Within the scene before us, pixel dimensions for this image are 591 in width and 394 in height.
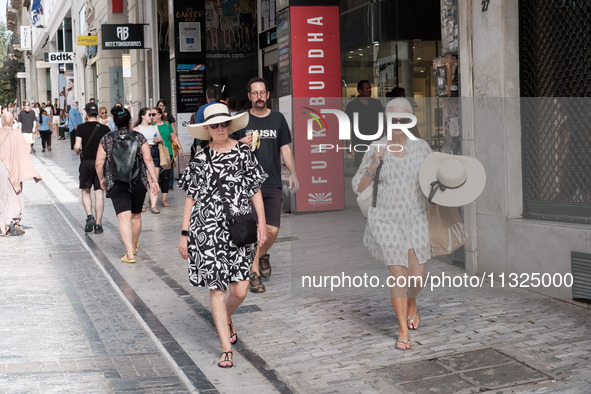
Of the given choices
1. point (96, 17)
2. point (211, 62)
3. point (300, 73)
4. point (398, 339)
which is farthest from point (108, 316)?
point (96, 17)

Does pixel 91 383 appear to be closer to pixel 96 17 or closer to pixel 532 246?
pixel 532 246

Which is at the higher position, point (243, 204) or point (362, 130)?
point (362, 130)

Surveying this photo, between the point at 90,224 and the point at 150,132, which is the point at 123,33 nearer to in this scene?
the point at 150,132

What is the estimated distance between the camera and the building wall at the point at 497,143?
7539 millimetres

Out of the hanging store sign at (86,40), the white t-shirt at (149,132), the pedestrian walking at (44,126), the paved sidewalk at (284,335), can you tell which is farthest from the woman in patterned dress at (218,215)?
the hanging store sign at (86,40)

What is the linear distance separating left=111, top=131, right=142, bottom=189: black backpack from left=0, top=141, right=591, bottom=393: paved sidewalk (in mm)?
991

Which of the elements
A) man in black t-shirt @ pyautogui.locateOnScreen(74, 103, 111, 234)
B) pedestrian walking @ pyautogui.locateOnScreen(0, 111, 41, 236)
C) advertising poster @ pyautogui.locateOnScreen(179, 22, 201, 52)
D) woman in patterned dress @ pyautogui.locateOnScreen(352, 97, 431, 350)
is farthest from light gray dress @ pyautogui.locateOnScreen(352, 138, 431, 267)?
advertising poster @ pyautogui.locateOnScreen(179, 22, 201, 52)

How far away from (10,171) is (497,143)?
743 cm

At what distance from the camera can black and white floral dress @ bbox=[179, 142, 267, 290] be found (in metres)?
5.65

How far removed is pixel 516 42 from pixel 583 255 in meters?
2.05

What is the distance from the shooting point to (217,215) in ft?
18.6

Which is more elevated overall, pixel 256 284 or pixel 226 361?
pixel 256 284

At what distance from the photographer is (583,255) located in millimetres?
6914

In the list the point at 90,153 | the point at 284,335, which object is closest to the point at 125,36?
the point at 90,153
